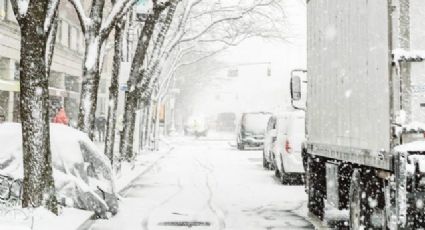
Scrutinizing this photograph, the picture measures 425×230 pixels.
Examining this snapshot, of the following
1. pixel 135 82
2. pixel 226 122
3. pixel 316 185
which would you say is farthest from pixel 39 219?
pixel 226 122

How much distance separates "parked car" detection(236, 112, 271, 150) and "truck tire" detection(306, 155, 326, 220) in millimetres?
26608

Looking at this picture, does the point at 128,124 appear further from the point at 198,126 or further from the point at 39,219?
the point at 198,126

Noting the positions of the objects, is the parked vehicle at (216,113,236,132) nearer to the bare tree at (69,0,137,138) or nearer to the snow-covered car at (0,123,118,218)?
the bare tree at (69,0,137,138)

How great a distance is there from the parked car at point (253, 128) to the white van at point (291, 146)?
20.2 metres

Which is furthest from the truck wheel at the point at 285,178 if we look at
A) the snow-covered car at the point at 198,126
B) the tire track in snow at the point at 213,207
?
the snow-covered car at the point at 198,126

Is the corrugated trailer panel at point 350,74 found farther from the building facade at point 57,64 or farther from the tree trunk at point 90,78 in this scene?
the building facade at point 57,64

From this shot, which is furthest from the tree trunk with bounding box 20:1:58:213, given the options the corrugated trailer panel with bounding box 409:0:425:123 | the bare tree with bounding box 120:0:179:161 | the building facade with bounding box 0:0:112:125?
the building facade with bounding box 0:0:112:125

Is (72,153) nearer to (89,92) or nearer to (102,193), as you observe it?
(102,193)

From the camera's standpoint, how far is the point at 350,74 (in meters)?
8.74

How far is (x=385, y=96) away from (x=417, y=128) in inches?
19.8

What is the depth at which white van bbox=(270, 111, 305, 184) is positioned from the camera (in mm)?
17781

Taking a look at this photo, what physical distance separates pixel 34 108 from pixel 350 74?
4815mm

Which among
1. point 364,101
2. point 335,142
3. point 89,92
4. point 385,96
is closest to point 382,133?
point 385,96

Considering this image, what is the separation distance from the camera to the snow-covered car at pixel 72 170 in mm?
11516
